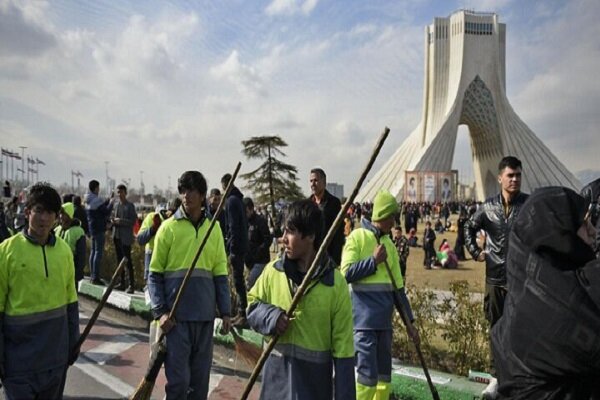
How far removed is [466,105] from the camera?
6344 centimetres

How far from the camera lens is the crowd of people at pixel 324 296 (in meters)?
1.80

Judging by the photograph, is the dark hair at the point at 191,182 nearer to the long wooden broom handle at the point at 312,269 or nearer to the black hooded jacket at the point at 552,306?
the long wooden broom handle at the point at 312,269

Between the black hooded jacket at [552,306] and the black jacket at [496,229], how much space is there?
2487mm

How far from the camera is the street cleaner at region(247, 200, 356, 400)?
8.39 feet

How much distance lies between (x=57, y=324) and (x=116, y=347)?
3.29 metres

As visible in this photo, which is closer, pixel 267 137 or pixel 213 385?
pixel 213 385

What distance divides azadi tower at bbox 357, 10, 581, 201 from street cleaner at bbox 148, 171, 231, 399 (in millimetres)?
55309

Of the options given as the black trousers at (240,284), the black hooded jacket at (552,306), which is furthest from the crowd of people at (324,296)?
the black trousers at (240,284)

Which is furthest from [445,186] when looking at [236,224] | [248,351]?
[248,351]

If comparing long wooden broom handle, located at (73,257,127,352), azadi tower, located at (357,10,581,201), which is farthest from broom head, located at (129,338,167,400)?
azadi tower, located at (357,10,581,201)

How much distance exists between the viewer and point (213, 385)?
16.2ft

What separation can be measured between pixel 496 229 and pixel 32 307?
363 centimetres

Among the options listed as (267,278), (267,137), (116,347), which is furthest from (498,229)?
(267,137)

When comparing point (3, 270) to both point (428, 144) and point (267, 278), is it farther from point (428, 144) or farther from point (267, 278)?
point (428, 144)
